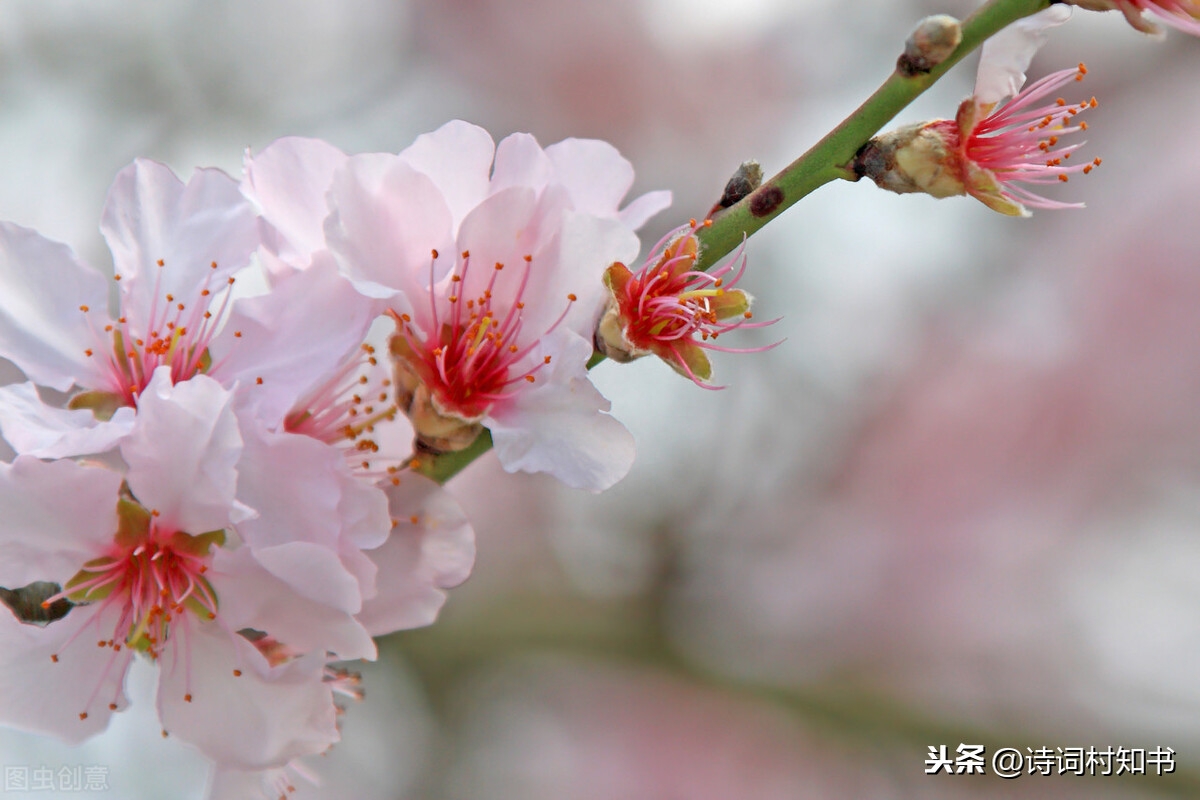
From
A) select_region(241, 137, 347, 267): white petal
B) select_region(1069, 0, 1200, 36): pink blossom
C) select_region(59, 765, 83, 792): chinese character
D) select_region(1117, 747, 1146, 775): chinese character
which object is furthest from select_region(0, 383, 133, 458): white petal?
select_region(1117, 747, 1146, 775): chinese character

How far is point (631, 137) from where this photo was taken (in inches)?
82.4

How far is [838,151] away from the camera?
1.43ft

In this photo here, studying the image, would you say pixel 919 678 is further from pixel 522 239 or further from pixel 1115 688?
pixel 522 239

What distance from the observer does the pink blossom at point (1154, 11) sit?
413 millimetres

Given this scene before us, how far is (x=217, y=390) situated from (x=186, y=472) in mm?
42

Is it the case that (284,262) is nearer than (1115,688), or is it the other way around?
(284,262)

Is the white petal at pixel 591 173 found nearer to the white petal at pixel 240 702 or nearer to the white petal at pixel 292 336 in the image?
the white petal at pixel 292 336

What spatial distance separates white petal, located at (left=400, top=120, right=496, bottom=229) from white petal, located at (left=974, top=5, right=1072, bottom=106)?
0.24 meters

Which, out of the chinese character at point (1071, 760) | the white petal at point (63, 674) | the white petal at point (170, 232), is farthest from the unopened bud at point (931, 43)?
the chinese character at point (1071, 760)

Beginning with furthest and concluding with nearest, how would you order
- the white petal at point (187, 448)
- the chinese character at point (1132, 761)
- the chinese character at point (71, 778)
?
the chinese character at point (1132, 761), the chinese character at point (71, 778), the white petal at point (187, 448)

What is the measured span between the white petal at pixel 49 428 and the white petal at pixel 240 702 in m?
0.11

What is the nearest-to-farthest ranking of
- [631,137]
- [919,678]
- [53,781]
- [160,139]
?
[53,781]
[919,678]
[160,139]
[631,137]

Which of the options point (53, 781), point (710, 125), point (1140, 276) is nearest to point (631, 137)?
point (710, 125)

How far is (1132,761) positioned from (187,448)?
1452mm
